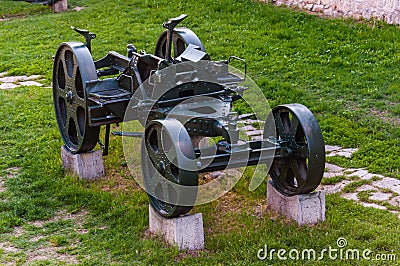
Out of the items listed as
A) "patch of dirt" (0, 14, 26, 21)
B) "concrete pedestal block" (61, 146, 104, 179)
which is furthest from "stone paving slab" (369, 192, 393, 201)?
"patch of dirt" (0, 14, 26, 21)

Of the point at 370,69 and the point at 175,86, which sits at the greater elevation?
the point at 175,86

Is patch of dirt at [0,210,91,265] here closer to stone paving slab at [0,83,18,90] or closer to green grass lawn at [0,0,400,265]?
green grass lawn at [0,0,400,265]

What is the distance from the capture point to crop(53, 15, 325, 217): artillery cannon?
6375mm

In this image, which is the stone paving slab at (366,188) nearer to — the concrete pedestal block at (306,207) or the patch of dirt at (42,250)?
the concrete pedestal block at (306,207)

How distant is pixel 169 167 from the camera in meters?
6.34

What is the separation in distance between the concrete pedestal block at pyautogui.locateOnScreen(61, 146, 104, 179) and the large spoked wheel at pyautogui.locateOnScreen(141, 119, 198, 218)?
1646 millimetres

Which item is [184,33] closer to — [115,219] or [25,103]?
→ [115,219]

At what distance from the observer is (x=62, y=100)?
28.7 ft

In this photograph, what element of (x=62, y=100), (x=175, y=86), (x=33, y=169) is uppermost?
(x=175, y=86)

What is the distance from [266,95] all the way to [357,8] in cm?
425

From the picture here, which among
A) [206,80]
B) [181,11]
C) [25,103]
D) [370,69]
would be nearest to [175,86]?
[206,80]

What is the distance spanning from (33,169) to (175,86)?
8.11 feet

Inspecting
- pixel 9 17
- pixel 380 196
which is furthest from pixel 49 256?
pixel 9 17

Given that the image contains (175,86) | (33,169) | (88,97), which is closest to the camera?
(175,86)
